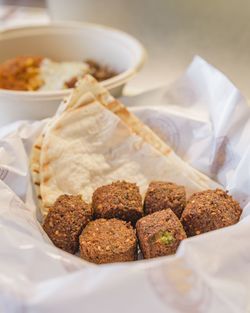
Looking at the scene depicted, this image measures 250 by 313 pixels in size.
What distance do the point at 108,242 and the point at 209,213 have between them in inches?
7.0

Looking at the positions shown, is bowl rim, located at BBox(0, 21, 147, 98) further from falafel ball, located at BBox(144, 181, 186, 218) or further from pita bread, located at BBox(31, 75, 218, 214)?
falafel ball, located at BBox(144, 181, 186, 218)

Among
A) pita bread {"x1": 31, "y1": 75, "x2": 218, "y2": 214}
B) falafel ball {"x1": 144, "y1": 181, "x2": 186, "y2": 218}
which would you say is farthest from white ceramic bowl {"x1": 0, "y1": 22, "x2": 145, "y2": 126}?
falafel ball {"x1": 144, "y1": 181, "x2": 186, "y2": 218}

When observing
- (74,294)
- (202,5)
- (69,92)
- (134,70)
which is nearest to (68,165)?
(69,92)

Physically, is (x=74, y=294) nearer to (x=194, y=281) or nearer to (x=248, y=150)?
(x=194, y=281)

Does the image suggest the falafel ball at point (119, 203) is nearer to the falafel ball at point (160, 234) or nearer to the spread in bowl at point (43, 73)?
the falafel ball at point (160, 234)

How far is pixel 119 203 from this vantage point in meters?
0.86

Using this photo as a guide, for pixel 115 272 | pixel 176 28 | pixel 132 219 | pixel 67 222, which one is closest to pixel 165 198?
pixel 132 219

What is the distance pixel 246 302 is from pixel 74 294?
23 centimetres

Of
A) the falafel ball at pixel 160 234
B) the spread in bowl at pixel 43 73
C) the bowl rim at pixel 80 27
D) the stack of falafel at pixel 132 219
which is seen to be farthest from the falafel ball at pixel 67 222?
the spread in bowl at pixel 43 73

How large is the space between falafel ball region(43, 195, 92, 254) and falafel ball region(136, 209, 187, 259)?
4.1 inches

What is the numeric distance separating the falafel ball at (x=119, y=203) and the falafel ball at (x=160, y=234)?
0.18 feet

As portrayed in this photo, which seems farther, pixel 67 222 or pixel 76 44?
pixel 76 44

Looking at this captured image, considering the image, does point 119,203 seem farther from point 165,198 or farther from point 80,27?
point 80,27

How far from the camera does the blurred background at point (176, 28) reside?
1.15 m
